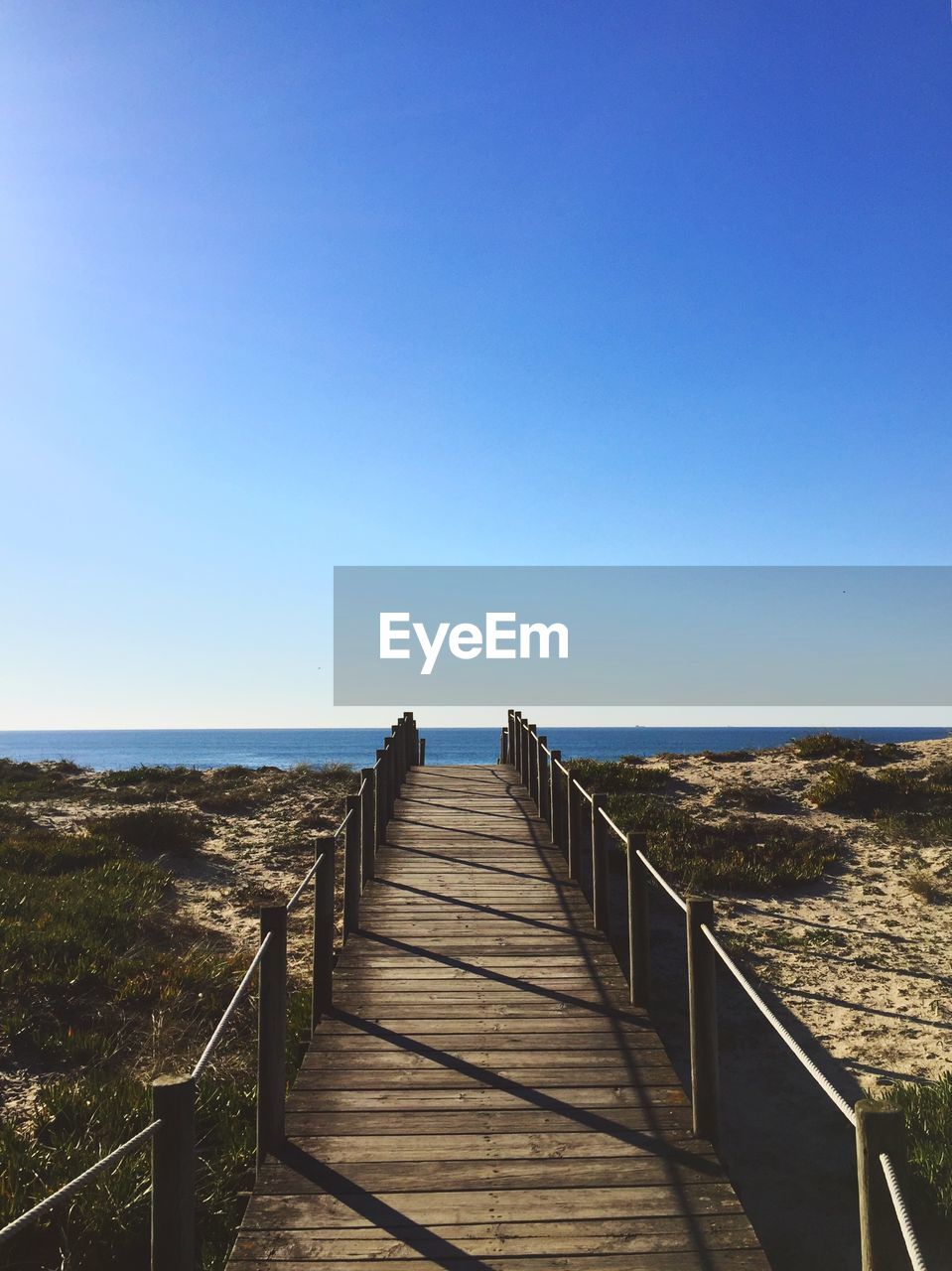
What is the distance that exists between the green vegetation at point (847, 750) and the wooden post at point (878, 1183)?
60.8ft

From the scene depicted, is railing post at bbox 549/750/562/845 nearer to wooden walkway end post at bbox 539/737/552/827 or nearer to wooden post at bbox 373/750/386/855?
wooden walkway end post at bbox 539/737/552/827

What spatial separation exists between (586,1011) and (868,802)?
41.0ft

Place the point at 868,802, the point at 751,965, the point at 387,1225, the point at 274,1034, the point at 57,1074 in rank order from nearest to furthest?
the point at 387,1225, the point at 274,1034, the point at 57,1074, the point at 751,965, the point at 868,802

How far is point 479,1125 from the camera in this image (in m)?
4.95

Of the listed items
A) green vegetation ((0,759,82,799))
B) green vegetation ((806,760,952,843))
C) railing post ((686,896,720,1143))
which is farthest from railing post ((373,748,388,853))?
green vegetation ((0,759,82,799))

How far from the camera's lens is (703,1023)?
5.07 meters

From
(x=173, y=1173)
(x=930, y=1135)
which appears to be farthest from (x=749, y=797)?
(x=173, y=1173)

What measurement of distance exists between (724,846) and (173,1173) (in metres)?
12.7

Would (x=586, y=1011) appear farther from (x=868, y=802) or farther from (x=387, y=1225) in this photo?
(x=868, y=802)

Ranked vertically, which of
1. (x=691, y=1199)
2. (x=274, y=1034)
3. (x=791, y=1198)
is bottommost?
(x=791, y=1198)

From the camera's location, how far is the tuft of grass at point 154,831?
15.2 metres

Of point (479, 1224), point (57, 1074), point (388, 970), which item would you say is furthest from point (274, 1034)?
point (57, 1074)

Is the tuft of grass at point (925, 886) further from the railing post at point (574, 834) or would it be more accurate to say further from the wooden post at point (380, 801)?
the wooden post at point (380, 801)

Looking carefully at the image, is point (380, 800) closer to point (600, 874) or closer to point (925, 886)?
point (600, 874)
